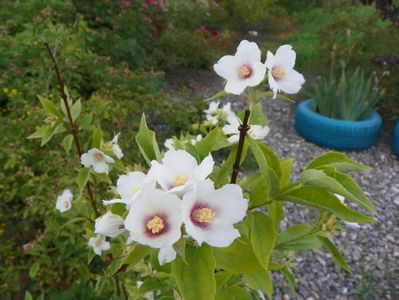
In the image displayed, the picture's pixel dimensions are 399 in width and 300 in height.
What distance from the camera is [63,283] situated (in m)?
2.22

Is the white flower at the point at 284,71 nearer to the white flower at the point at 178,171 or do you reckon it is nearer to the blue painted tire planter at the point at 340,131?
the white flower at the point at 178,171

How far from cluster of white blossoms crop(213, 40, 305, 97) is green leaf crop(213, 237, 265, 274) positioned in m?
0.26

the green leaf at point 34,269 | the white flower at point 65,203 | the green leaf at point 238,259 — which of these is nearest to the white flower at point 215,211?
the green leaf at point 238,259

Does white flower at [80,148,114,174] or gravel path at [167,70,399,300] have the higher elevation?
white flower at [80,148,114,174]

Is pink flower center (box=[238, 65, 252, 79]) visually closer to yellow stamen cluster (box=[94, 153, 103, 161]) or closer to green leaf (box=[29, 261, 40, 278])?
yellow stamen cluster (box=[94, 153, 103, 161])

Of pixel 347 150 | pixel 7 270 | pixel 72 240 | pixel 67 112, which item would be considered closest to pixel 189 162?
pixel 67 112

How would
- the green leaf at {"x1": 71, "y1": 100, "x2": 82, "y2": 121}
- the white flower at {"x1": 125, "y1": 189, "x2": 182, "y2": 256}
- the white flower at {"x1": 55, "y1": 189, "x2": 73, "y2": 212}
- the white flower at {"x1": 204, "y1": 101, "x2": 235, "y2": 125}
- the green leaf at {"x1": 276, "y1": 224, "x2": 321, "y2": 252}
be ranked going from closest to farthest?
1. the white flower at {"x1": 125, "y1": 189, "x2": 182, "y2": 256}
2. the green leaf at {"x1": 276, "y1": 224, "x2": 321, "y2": 252}
3. the green leaf at {"x1": 71, "y1": 100, "x2": 82, "y2": 121}
4. the white flower at {"x1": 204, "y1": 101, "x2": 235, "y2": 125}
5. the white flower at {"x1": 55, "y1": 189, "x2": 73, "y2": 212}

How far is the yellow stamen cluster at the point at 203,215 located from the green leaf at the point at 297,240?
15.9 inches

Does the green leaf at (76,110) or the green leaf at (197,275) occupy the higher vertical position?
the green leaf at (197,275)

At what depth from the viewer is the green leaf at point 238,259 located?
730mm

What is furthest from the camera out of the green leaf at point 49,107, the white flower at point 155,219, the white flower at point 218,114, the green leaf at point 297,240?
the white flower at point 218,114

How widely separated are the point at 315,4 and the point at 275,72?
8.42 meters

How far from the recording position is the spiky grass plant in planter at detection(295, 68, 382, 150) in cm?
377

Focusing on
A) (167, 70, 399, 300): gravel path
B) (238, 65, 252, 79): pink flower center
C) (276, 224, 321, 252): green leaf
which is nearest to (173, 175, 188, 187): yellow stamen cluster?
(238, 65, 252, 79): pink flower center
